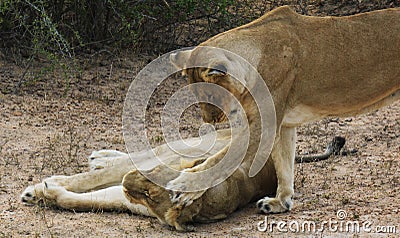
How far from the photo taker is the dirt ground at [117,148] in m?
4.93

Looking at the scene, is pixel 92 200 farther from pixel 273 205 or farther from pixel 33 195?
pixel 273 205

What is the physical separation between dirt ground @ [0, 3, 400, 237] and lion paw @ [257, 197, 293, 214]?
5 centimetres

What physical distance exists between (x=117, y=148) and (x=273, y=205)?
2213 mm

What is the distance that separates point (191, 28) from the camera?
10422mm

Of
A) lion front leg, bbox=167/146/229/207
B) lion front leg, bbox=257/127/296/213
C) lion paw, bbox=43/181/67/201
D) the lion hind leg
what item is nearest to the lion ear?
lion front leg, bbox=167/146/229/207

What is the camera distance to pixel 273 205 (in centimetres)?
528

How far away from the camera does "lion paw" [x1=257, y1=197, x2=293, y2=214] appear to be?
207 inches

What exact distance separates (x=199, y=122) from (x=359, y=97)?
2.96 metres

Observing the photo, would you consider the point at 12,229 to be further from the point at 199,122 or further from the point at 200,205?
the point at 199,122

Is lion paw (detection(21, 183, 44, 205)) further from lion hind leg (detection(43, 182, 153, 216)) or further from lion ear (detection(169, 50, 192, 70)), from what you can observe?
lion ear (detection(169, 50, 192, 70))

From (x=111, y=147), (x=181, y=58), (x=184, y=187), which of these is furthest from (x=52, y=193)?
(x=111, y=147)

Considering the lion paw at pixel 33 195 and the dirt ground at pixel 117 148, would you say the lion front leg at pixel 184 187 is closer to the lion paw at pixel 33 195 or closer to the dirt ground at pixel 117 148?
the dirt ground at pixel 117 148

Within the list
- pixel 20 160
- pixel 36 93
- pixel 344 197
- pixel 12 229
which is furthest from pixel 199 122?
pixel 12 229

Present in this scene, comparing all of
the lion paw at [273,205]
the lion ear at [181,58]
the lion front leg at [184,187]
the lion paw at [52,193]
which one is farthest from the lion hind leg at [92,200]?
the lion ear at [181,58]
